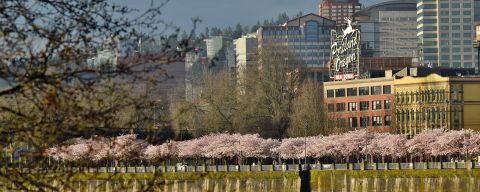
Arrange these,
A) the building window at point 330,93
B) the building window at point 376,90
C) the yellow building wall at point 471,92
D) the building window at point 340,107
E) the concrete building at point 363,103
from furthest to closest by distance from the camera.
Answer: the building window at point 330,93 → the building window at point 340,107 → the building window at point 376,90 → the concrete building at point 363,103 → the yellow building wall at point 471,92

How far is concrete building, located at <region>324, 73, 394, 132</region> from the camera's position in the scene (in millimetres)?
184125

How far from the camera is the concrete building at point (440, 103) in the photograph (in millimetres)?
169000

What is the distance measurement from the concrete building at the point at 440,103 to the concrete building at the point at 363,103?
15.8 feet

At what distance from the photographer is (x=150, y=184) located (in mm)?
21594

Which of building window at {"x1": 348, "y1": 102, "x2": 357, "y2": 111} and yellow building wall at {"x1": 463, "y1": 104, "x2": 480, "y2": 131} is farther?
building window at {"x1": 348, "y1": 102, "x2": 357, "y2": 111}

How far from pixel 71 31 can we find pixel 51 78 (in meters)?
0.90

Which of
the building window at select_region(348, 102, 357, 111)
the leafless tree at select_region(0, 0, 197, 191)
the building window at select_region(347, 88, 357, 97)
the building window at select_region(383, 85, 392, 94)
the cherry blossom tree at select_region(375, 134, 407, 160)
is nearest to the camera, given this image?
the leafless tree at select_region(0, 0, 197, 191)

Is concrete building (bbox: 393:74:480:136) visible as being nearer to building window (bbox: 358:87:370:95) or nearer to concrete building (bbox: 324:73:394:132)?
concrete building (bbox: 324:73:394:132)

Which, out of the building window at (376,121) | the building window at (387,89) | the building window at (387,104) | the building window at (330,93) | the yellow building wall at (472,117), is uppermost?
the building window at (387,89)

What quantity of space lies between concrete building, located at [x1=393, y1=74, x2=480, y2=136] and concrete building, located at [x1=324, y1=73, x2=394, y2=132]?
15.8 feet

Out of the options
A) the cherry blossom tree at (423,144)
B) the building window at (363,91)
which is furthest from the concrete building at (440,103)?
the cherry blossom tree at (423,144)

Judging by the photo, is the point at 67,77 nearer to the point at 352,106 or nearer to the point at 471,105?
the point at 471,105

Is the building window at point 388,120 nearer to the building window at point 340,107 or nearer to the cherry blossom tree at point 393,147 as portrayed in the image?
the building window at point 340,107

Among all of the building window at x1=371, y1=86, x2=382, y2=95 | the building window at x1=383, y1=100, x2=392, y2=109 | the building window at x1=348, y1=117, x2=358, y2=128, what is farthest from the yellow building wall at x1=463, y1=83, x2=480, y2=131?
the building window at x1=348, y1=117, x2=358, y2=128
